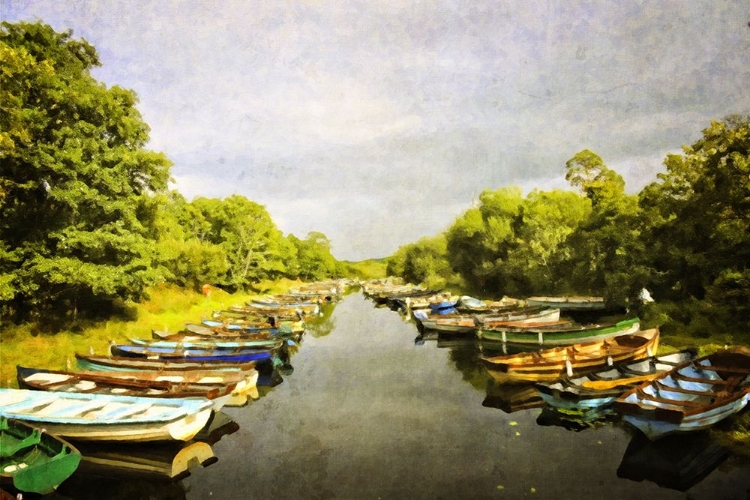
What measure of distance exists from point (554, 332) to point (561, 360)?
7.06 meters

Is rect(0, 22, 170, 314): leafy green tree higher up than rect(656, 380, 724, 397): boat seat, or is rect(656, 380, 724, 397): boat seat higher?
rect(0, 22, 170, 314): leafy green tree

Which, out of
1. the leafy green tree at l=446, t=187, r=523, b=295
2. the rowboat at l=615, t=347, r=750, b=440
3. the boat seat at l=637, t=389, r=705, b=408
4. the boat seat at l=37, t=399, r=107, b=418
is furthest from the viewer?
the leafy green tree at l=446, t=187, r=523, b=295

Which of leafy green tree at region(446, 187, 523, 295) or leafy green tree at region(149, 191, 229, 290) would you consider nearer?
leafy green tree at region(149, 191, 229, 290)

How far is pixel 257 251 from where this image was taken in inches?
2482

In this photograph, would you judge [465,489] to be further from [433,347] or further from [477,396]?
[433,347]

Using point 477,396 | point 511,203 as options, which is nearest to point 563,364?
point 477,396

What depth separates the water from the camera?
9.88 meters

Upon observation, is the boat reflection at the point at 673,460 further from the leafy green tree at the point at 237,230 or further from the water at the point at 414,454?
the leafy green tree at the point at 237,230

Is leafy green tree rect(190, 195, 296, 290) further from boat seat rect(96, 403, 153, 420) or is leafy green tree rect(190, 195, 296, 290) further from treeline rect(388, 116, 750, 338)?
boat seat rect(96, 403, 153, 420)

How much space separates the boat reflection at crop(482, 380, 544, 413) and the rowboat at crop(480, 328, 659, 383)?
61cm

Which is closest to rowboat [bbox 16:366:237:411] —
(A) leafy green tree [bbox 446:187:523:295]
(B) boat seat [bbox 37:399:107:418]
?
(B) boat seat [bbox 37:399:107:418]

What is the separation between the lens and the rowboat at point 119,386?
44.1ft

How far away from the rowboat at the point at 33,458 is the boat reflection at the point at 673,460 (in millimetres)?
13232

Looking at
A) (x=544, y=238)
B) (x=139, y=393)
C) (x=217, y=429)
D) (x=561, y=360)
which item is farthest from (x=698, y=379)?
(x=544, y=238)
